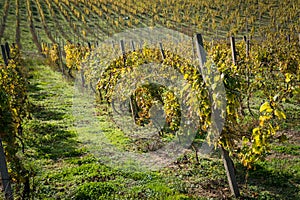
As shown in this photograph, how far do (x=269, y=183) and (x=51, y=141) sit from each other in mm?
5274

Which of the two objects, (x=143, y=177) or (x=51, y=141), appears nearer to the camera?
(x=143, y=177)

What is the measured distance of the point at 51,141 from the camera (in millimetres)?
7527

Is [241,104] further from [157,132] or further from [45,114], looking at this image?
[45,114]

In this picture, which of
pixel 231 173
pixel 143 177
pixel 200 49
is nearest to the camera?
pixel 200 49

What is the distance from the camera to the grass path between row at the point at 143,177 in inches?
184

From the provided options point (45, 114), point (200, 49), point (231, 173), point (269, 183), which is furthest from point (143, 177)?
point (45, 114)

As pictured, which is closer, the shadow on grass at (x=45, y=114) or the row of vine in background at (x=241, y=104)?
the row of vine in background at (x=241, y=104)

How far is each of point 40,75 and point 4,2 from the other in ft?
142

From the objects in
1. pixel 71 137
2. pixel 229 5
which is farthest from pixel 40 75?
pixel 229 5

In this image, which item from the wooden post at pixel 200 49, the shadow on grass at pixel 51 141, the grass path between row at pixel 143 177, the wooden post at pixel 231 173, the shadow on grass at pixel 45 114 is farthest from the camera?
the shadow on grass at pixel 45 114

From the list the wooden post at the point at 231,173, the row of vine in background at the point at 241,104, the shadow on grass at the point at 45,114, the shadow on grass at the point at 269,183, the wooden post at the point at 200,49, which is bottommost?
the shadow on grass at the point at 45,114

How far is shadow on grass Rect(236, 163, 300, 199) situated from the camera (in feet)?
14.7

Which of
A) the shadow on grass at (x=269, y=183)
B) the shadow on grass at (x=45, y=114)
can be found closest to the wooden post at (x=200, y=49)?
the shadow on grass at (x=269, y=183)

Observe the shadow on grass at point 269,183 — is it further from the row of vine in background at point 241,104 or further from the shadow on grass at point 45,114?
the shadow on grass at point 45,114
